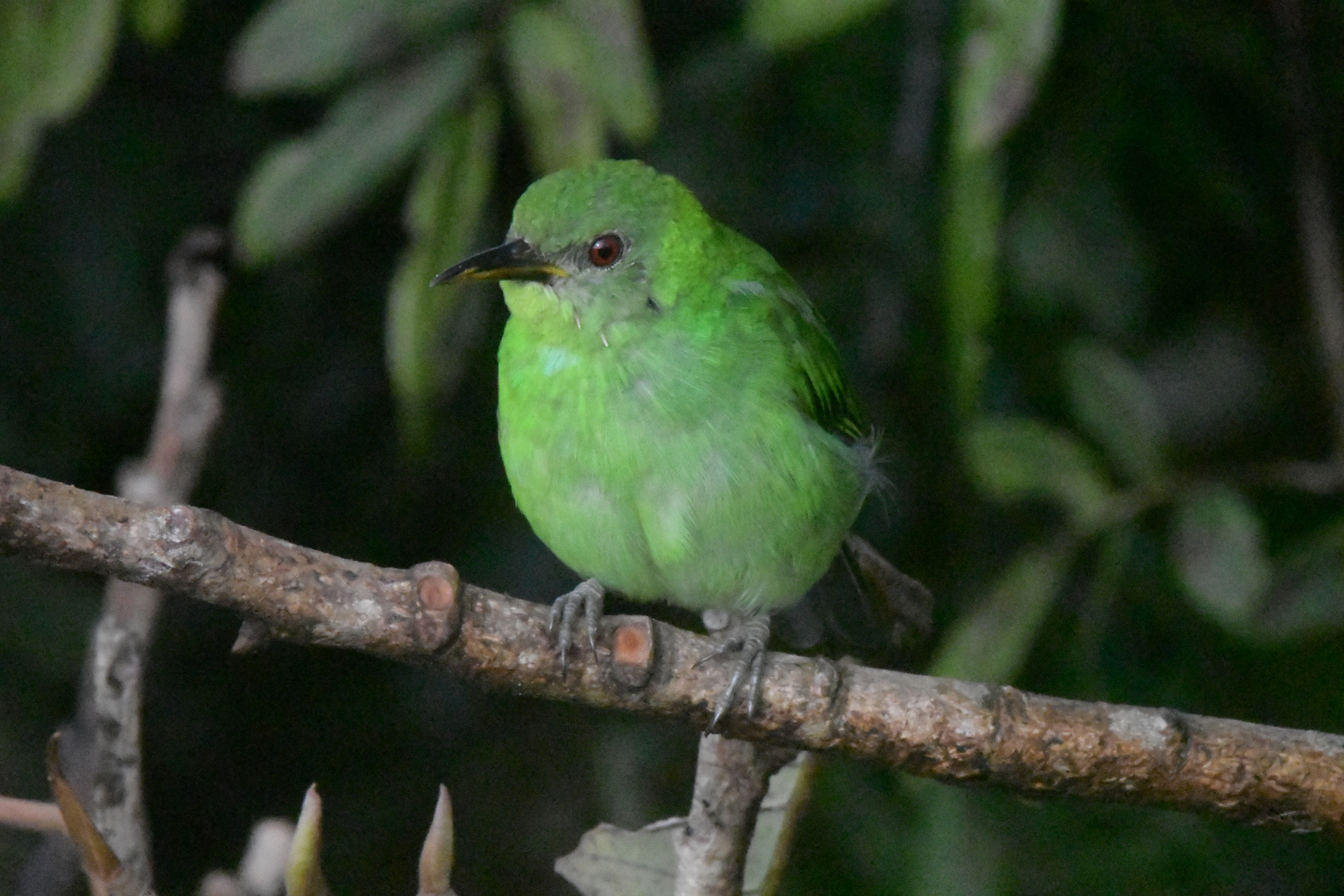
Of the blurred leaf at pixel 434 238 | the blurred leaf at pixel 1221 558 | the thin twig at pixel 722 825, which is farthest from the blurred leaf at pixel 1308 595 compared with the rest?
the blurred leaf at pixel 434 238

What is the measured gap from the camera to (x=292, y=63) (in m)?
2.38

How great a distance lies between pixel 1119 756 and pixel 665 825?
0.67m

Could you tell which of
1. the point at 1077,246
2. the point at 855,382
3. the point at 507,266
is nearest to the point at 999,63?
the point at 507,266

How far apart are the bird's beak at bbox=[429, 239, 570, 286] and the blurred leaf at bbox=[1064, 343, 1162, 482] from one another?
1.15 m

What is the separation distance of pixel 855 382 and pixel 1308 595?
3.36ft

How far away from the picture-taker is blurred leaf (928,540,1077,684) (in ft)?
8.54

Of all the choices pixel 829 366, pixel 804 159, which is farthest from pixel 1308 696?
pixel 804 159

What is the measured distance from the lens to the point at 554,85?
241cm

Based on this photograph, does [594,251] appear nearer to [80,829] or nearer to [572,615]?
[572,615]

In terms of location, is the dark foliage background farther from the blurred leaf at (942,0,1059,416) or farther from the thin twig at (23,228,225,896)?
the thin twig at (23,228,225,896)

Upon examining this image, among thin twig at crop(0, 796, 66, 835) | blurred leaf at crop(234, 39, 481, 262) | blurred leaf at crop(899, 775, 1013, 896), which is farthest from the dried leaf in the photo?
blurred leaf at crop(899, 775, 1013, 896)

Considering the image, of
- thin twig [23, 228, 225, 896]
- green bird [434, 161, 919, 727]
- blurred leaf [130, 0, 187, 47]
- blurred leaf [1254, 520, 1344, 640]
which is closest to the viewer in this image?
thin twig [23, 228, 225, 896]

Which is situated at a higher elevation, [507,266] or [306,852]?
[507,266]

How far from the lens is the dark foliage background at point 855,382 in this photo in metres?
3.01
